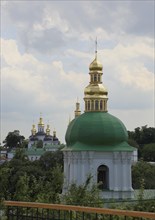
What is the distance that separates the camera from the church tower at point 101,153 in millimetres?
26000

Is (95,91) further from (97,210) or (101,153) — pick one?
(97,210)

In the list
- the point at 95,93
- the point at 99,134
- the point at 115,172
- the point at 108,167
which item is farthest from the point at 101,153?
the point at 95,93

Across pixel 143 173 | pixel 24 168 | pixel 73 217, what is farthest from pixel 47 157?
pixel 73 217

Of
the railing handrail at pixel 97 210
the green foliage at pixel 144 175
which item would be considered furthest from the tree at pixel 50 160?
the railing handrail at pixel 97 210

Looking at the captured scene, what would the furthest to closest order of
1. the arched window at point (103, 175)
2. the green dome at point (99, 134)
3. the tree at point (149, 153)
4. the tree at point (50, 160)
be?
the tree at point (149, 153)
the tree at point (50, 160)
the green dome at point (99, 134)
the arched window at point (103, 175)

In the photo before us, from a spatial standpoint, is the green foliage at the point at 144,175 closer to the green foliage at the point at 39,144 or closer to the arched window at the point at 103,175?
the arched window at the point at 103,175

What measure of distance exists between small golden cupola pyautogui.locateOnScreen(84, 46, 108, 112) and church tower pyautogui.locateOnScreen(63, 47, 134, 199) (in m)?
0.33

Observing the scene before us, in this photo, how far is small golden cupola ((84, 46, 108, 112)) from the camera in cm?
2780

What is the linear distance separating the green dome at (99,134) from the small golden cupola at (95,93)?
2.31 ft

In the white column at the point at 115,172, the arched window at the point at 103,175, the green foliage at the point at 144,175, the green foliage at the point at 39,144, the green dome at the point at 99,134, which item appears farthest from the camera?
the green foliage at the point at 39,144

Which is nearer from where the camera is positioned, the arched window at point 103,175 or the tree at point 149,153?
the arched window at point 103,175

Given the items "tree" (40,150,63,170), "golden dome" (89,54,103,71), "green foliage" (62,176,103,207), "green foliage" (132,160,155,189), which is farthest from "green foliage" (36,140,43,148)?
"green foliage" (62,176,103,207)

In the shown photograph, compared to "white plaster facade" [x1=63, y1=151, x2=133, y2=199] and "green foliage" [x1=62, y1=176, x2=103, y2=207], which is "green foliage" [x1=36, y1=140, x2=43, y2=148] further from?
"green foliage" [x1=62, y1=176, x2=103, y2=207]

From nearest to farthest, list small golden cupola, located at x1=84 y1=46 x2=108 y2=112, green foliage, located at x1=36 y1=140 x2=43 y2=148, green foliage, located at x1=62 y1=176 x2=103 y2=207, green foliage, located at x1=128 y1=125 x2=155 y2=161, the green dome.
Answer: green foliage, located at x1=62 y1=176 x2=103 y2=207 < the green dome < small golden cupola, located at x1=84 y1=46 x2=108 y2=112 < green foliage, located at x1=128 y1=125 x2=155 y2=161 < green foliage, located at x1=36 y1=140 x2=43 y2=148
